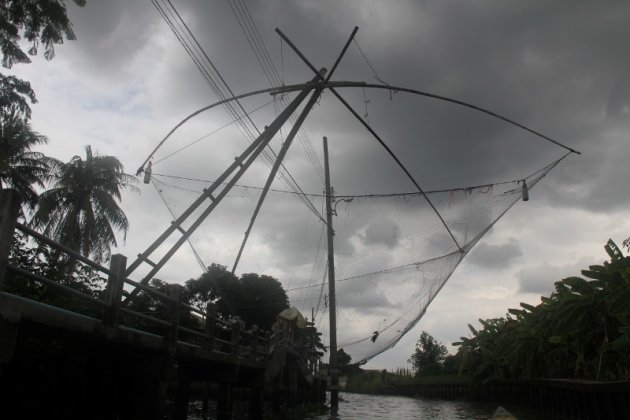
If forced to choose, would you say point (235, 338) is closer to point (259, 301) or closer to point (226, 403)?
point (226, 403)

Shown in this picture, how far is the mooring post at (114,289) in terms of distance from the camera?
25.2ft

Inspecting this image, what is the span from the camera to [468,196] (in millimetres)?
14414

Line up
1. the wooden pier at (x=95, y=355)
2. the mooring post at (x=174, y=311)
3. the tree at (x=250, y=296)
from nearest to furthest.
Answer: the wooden pier at (x=95, y=355) → the mooring post at (x=174, y=311) → the tree at (x=250, y=296)

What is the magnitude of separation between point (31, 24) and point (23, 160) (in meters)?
14.9

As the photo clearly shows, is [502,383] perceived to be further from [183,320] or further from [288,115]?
[288,115]

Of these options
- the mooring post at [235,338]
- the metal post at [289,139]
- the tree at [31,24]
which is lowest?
the mooring post at [235,338]

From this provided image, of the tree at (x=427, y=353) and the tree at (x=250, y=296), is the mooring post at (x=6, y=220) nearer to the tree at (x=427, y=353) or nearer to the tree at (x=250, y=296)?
the tree at (x=250, y=296)

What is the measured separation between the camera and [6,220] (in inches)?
211

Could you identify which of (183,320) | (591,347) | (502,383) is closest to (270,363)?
(183,320)

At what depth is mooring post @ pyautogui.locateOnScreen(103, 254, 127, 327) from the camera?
7.69 m

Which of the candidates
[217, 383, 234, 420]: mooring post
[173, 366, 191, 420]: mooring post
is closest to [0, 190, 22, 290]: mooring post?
[173, 366, 191, 420]: mooring post

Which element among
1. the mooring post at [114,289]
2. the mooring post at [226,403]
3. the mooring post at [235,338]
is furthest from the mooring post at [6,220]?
the mooring post at [226,403]

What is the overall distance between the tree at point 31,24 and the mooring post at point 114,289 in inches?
449

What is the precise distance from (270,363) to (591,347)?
35.3 feet
